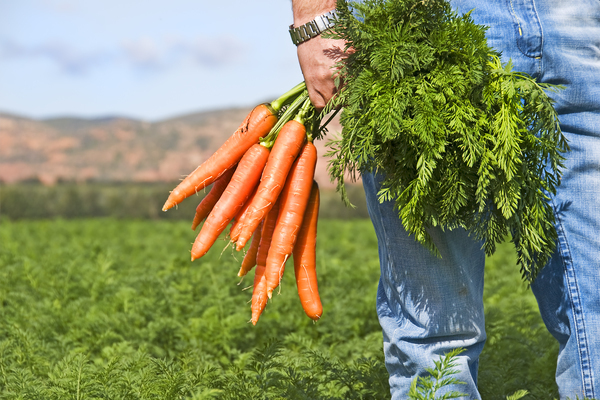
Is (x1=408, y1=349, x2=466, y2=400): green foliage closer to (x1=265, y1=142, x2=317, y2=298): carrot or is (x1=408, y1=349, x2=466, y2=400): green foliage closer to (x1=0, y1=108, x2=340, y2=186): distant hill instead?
(x1=265, y1=142, x2=317, y2=298): carrot

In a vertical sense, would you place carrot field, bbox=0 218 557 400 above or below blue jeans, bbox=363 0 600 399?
below

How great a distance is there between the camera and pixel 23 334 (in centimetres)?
301

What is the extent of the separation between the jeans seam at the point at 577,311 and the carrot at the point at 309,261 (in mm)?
898

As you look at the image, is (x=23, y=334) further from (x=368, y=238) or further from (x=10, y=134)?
(x=10, y=134)

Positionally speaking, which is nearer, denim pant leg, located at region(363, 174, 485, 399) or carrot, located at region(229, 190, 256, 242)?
denim pant leg, located at region(363, 174, 485, 399)

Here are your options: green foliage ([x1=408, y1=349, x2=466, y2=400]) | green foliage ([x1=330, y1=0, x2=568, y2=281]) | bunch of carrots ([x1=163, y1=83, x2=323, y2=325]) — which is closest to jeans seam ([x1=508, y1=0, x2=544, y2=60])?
green foliage ([x1=330, y1=0, x2=568, y2=281])

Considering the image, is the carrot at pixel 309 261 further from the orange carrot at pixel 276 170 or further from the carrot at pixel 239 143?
the carrot at pixel 239 143

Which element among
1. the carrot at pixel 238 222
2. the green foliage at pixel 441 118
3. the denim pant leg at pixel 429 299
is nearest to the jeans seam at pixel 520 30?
the green foliage at pixel 441 118

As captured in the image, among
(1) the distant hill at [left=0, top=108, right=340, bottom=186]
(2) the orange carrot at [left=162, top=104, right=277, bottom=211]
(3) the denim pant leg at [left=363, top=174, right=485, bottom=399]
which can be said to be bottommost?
(3) the denim pant leg at [left=363, top=174, right=485, bottom=399]

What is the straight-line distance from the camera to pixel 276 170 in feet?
6.95

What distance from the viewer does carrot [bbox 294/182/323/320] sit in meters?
2.27

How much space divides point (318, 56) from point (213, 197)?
849 mm

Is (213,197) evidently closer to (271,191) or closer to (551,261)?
(271,191)

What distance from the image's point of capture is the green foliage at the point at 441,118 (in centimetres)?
165
